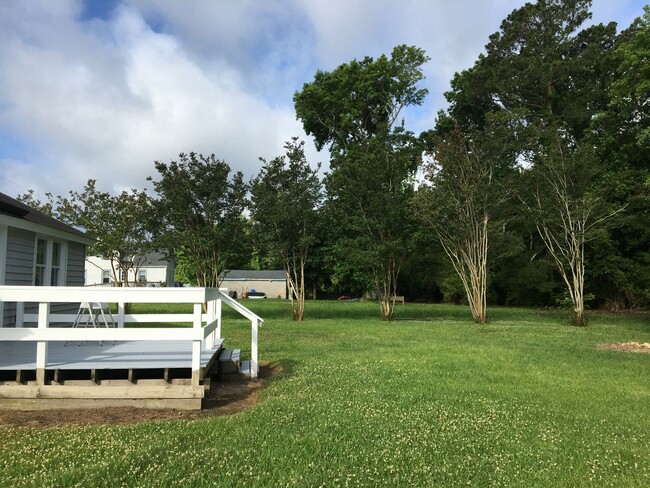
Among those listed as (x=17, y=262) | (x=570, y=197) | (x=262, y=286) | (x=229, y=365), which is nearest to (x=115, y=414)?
(x=229, y=365)

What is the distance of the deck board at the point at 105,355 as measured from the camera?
5824 millimetres

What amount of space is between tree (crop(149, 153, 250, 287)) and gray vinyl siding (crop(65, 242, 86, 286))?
7220mm

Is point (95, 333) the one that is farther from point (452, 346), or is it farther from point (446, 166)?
point (446, 166)

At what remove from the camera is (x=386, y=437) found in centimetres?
456

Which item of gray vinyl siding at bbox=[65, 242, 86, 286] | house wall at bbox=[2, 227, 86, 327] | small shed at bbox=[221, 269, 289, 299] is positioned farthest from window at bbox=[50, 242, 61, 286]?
small shed at bbox=[221, 269, 289, 299]

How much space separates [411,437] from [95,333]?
3.49m

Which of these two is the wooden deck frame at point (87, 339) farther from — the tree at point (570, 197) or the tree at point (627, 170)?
the tree at point (570, 197)

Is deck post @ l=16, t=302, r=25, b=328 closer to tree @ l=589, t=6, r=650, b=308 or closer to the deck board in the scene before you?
the deck board

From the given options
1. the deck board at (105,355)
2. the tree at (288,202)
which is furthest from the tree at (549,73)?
the deck board at (105,355)

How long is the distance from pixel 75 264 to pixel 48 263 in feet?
6.22

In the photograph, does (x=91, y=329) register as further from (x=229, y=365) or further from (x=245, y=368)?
(x=245, y=368)

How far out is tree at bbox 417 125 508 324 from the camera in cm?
1919

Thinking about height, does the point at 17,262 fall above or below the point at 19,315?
above

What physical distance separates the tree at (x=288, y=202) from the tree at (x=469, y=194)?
4309mm
